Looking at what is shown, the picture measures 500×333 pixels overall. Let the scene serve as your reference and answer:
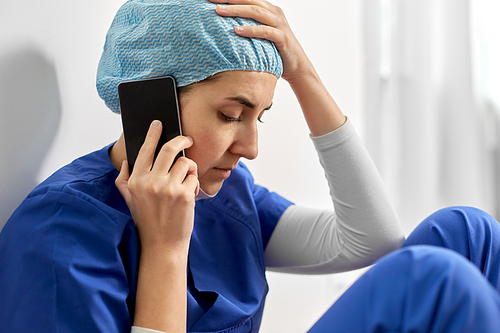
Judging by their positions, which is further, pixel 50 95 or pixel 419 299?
pixel 50 95

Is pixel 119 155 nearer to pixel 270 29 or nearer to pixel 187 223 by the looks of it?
pixel 187 223

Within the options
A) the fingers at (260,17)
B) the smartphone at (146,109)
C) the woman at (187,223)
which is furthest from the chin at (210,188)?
the fingers at (260,17)

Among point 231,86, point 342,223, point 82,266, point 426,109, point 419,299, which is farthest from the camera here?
point 426,109

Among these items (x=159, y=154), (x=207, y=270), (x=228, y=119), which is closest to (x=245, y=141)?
(x=228, y=119)

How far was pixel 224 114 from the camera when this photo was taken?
72cm

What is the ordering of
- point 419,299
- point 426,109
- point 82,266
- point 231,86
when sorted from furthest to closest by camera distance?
point 426,109
point 231,86
point 82,266
point 419,299

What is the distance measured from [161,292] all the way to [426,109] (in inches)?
68.7

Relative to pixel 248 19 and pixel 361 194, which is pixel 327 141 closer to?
pixel 361 194

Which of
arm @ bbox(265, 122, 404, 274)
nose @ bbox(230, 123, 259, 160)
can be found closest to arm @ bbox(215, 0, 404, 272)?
arm @ bbox(265, 122, 404, 274)

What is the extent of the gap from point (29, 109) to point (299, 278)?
1.14m

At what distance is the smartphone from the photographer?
71 cm

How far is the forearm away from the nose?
22 centimetres

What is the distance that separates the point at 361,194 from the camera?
100cm

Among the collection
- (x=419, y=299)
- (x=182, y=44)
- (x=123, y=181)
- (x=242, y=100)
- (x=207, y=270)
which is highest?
(x=182, y=44)
